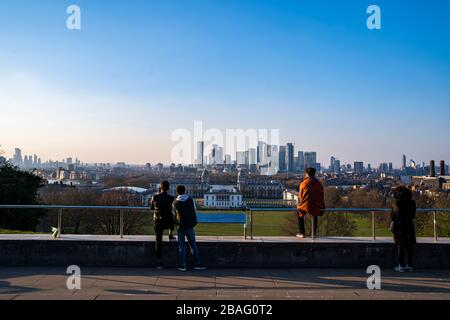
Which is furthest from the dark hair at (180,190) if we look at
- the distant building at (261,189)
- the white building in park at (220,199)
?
the distant building at (261,189)

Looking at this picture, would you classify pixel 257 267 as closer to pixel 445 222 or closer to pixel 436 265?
→ pixel 436 265

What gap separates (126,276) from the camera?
8016 mm

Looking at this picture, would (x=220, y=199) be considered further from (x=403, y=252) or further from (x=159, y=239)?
(x=403, y=252)

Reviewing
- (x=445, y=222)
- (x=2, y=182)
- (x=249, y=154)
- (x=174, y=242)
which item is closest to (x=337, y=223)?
(x=445, y=222)

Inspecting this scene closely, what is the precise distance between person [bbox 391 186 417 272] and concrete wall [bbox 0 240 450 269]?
45 cm

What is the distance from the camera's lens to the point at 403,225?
8391 mm

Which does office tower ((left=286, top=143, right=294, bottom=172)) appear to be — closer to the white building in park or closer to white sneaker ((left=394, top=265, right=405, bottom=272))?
the white building in park

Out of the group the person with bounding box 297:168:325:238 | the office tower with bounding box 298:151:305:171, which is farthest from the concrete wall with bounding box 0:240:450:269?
the office tower with bounding box 298:151:305:171

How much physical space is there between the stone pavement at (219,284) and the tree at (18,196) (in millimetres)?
23545

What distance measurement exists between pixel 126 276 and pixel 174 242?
4.46 feet

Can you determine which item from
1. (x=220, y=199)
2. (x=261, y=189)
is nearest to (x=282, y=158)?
(x=261, y=189)

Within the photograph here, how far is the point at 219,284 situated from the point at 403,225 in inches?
157

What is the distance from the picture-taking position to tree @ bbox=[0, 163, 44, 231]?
29.5m

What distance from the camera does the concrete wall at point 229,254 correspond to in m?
8.86
